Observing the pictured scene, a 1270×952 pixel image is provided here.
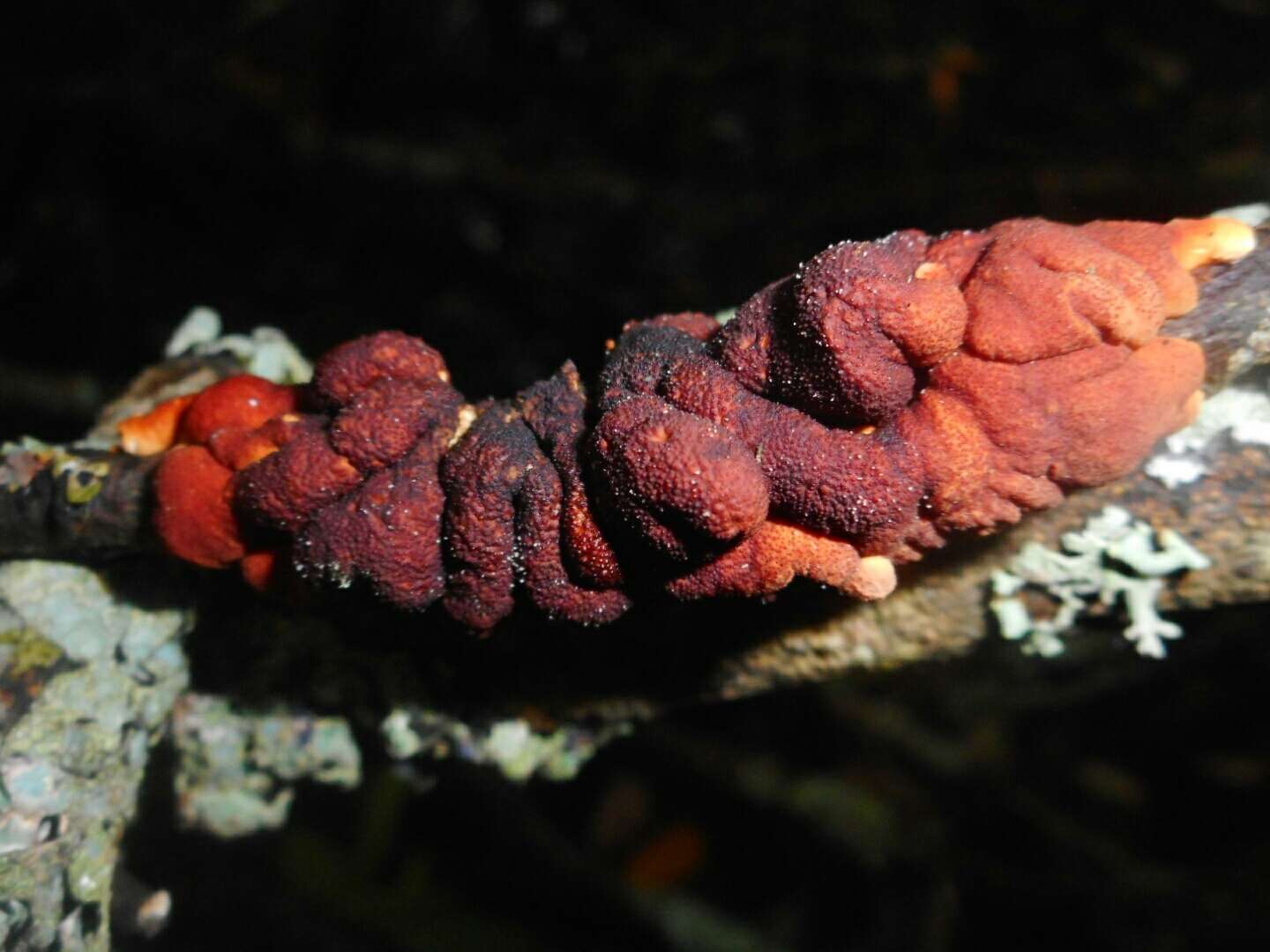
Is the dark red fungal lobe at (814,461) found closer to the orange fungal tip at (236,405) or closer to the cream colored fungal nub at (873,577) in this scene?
the cream colored fungal nub at (873,577)

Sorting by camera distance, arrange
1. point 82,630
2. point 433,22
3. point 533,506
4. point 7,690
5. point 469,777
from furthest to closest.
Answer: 1. point 433,22
2. point 469,777
3. point 82,630
4. point 7,690
5. point 533,506

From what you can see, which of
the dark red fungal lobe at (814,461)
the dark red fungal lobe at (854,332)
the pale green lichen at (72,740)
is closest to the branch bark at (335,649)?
the pale green lichen at (72,740)

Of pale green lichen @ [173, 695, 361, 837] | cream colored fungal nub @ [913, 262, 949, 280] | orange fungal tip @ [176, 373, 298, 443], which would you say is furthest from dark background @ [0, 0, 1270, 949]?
cream colored fungal nub @ [913, 262, 949, 280]

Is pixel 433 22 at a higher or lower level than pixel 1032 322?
higher

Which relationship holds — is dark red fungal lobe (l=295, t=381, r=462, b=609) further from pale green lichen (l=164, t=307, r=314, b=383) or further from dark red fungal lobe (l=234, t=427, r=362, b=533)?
pale green lichen (l=164, t=307, r=314, b=383)

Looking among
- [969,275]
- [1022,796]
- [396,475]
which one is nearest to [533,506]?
[396,475]

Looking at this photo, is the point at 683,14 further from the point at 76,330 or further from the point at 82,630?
the point at 82,630
